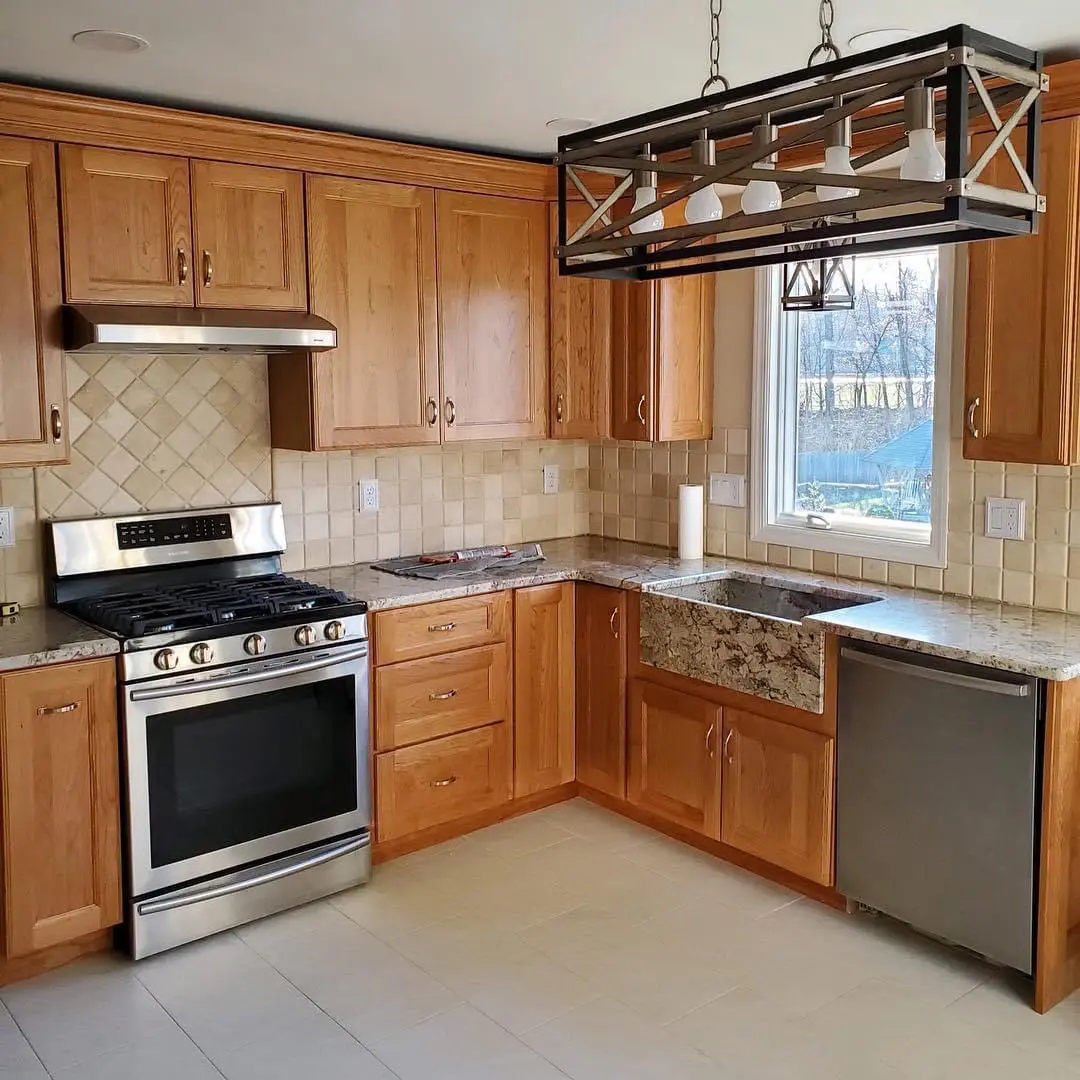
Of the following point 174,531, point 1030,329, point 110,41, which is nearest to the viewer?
point 110,41

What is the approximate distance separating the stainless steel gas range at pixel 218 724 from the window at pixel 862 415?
164 cm

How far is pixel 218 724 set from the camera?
10.1 feet

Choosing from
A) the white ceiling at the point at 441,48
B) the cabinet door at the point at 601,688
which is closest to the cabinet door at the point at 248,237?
the white ceiling at the point at 441,48

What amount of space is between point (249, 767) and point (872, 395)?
2.33m

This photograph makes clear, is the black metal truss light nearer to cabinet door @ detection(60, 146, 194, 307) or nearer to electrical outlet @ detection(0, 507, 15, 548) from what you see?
cabinet door @ detection(60, 146, 194, 307)

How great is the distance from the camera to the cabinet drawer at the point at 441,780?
3.54 meters

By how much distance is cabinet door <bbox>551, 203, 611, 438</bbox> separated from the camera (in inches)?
164

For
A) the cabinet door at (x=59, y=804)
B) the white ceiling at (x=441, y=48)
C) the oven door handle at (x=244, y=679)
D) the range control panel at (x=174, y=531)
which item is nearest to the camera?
the white ceiling at (x=441, y=48)

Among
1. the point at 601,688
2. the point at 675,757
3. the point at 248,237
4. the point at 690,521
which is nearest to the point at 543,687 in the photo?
the point at 601,688

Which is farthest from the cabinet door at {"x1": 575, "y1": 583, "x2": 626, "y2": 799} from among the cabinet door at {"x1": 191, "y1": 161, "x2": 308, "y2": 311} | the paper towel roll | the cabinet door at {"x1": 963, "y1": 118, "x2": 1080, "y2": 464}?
the cabinet door at {"x1": 191, "y1": 161, "x2": 308, "y2": 311}

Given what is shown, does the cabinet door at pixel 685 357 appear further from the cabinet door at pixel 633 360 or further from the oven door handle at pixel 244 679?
the oven door handle at pixel 244 679

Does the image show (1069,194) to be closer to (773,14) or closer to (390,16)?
(773,14)

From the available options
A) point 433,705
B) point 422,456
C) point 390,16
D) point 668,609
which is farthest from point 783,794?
point 390,16

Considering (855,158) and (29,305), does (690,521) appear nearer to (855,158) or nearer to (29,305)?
(29,305)
